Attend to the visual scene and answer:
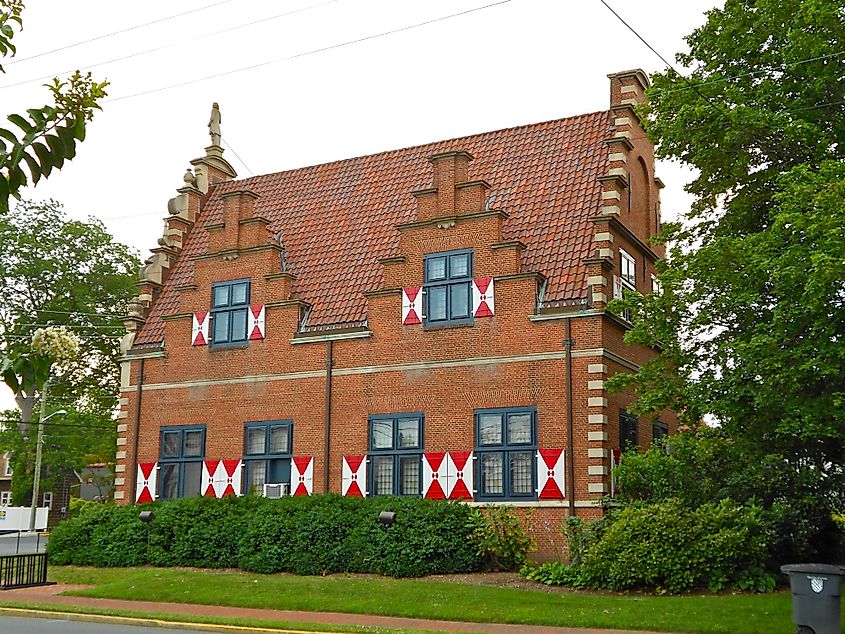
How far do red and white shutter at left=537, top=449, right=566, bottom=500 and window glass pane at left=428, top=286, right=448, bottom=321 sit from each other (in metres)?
4.50

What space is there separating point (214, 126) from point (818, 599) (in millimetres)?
25692

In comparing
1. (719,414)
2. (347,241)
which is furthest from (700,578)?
(347,241)

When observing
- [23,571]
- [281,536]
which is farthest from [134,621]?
[23,571]

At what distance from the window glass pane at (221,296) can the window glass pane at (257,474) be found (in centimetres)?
481

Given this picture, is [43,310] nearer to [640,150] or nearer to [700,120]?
[640,150]

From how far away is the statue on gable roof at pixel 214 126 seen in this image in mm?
33031

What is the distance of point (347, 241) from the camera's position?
28.6 metres

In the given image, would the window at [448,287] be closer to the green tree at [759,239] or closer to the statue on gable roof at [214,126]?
the green tree at [759,239]

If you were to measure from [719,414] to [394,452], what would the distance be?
9381 millimetres

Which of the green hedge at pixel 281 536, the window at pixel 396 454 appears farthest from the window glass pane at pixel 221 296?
the window at pixel 396 454

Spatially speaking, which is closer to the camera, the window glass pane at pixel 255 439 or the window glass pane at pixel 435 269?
the window glass pane at pixel 435 269

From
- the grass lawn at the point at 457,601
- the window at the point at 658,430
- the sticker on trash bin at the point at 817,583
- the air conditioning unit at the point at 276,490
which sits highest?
the window at the point at 658,430

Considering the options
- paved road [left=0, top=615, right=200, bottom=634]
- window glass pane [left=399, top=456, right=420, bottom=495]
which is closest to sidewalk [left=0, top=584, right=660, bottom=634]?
paved road [left=0, top=615, right=200, bottom=634]

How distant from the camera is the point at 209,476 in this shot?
27.2m
